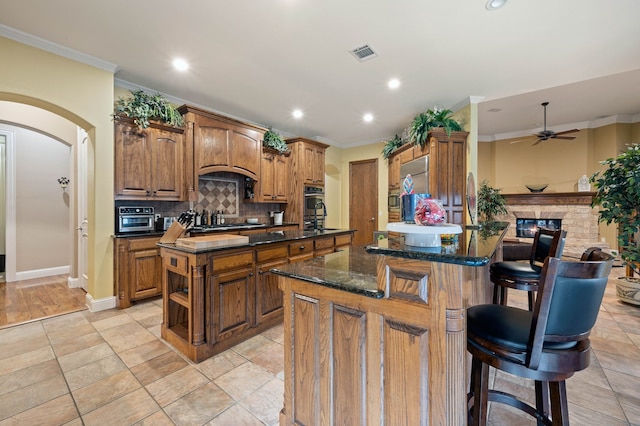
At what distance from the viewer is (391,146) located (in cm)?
588

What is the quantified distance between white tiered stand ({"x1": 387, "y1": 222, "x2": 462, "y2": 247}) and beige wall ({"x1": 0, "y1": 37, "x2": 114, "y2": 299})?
351 centimetres

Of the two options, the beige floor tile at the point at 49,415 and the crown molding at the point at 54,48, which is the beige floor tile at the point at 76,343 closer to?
the beige floor tile at the point at 49,415

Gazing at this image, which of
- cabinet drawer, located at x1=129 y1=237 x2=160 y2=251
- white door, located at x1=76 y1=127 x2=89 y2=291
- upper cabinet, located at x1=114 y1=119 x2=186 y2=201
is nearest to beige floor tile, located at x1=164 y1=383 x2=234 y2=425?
cabinet drawer, located at x1=129 y1=237 x2=160 y2=251

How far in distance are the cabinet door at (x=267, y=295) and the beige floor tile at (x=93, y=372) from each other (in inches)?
43.1

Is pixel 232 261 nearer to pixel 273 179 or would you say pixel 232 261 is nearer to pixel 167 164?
pixel 167 164

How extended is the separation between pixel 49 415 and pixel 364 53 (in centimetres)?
390

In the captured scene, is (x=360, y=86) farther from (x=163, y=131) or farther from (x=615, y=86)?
(x=615, y=86)

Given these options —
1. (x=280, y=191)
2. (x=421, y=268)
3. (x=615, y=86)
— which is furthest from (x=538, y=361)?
(x=615, y=86)

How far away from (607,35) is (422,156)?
2.39 meters

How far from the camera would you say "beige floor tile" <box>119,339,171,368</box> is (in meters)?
2.16

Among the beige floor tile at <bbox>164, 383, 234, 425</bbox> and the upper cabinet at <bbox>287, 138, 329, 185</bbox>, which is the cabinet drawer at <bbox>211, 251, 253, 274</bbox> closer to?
the beige floor tile at <bbox>164, 383, 234, 425</bbox>

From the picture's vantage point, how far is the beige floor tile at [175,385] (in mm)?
1754

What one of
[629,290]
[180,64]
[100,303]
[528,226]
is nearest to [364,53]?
[180,64]

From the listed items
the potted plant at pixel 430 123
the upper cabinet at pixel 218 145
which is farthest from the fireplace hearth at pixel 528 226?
the upper cabinet at pixel 218 145
